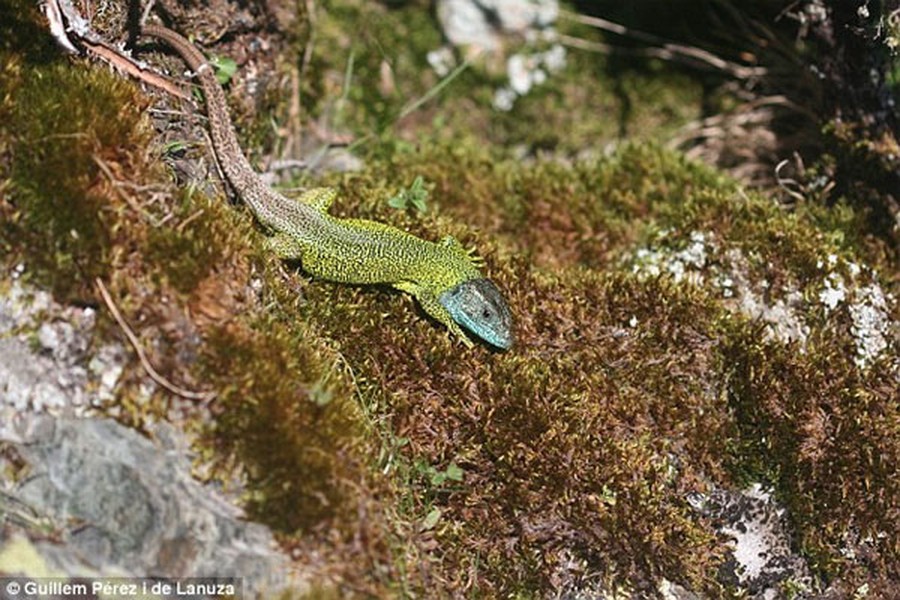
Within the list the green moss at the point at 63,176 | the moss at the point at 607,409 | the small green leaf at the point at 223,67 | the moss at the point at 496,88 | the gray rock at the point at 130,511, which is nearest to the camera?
the gray rock at the point at 130,511

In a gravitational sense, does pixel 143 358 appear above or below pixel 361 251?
above

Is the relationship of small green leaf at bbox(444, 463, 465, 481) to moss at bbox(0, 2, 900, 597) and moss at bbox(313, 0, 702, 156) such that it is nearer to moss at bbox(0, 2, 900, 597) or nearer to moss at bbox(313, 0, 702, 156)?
moss at bbox(0, 2, 900, 597)

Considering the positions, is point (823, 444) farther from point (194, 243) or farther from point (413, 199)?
point (194, 243)

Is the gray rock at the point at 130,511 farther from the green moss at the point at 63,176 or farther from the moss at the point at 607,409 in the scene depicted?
the moss at the point at 607,409

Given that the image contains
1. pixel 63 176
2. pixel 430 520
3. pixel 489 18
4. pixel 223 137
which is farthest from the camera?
pixel 489 18

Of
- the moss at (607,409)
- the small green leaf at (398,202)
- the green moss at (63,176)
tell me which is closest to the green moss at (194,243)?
the green moss at (63,176)

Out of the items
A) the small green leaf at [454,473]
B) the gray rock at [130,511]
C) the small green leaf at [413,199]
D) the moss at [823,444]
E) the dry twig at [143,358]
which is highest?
the dry twig at [143,358]

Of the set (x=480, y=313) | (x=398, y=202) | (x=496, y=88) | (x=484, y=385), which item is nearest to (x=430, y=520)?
(x=484, y=385)
